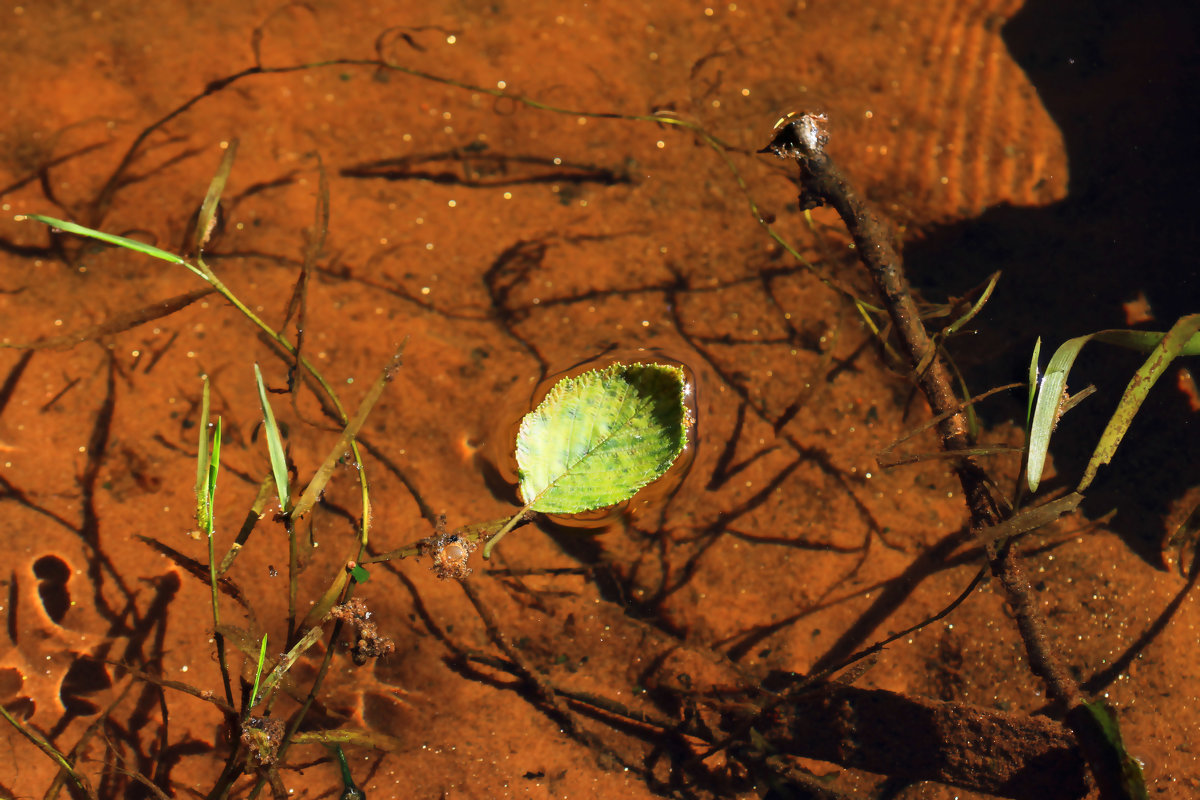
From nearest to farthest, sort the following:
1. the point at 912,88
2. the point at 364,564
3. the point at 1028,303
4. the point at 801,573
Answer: the point at 364,564 → the point at 801,573 → the point at 1028,303 → the point at 912,88

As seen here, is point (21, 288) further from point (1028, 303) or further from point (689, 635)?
point (1028, 303)

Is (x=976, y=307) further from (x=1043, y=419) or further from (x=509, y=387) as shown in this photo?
(x=509, y=387)

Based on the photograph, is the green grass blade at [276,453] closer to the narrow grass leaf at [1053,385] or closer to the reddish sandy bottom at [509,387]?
the reddish sandy bottom at [509,387]

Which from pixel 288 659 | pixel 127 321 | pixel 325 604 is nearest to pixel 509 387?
pixel 325 604

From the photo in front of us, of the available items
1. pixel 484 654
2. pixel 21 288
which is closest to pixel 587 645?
pixel 484 654

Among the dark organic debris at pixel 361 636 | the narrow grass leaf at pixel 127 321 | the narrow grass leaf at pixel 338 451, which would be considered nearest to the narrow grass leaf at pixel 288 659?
the dark organic debris at pixel 361 636

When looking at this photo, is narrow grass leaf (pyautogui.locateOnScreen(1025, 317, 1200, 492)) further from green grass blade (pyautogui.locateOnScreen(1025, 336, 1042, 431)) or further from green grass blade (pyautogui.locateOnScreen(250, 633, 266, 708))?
green grass blade (pyautogui.locateOnScreen(250, 633, 266, 708))

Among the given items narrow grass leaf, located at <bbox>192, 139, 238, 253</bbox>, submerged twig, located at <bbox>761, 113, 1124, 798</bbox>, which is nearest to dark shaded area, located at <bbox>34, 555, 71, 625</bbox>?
narrow grass leaf, located at <bbox>192, 139, 238, 253</bbox>
